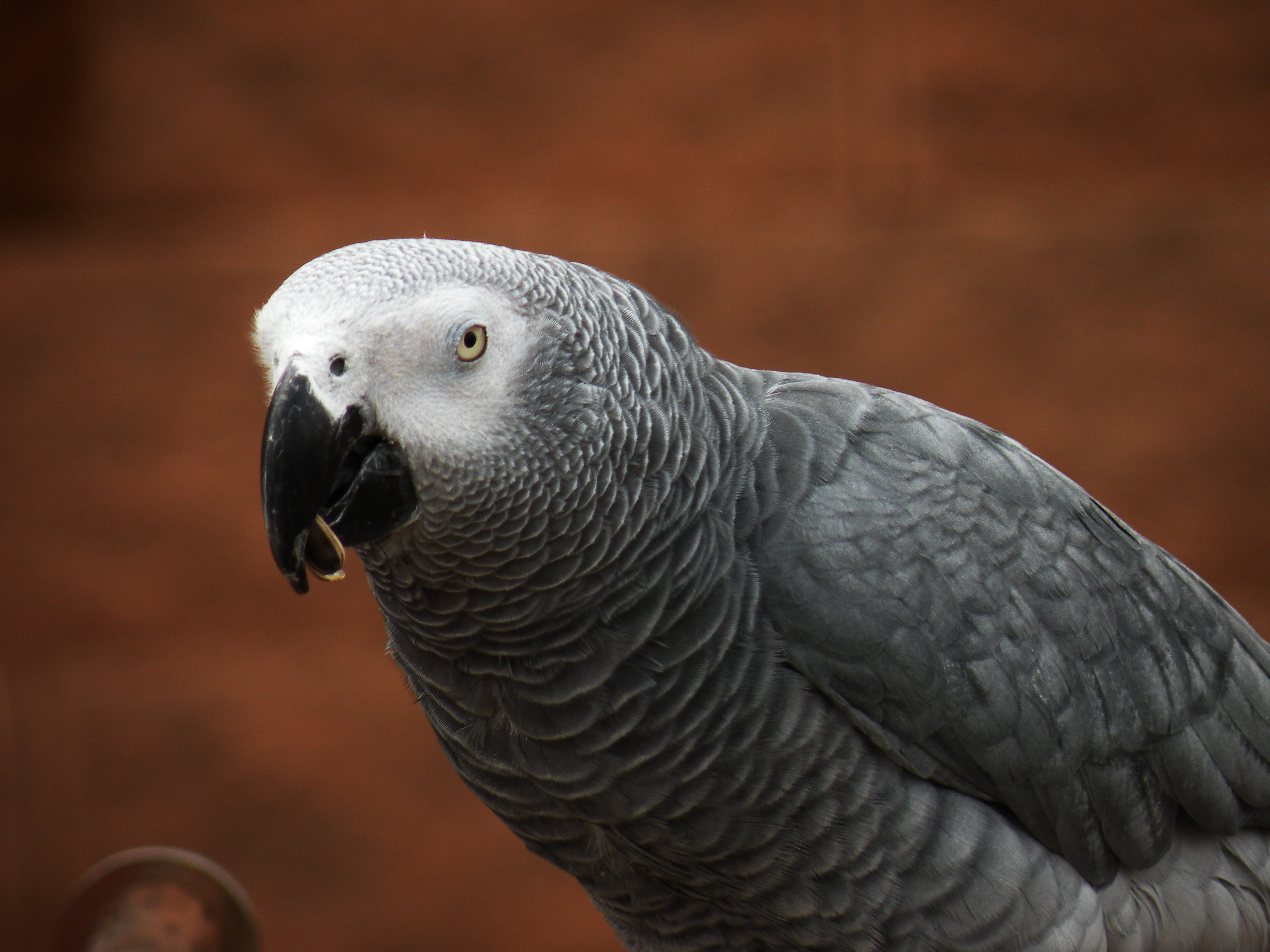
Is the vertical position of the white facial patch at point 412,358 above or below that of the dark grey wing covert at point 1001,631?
above

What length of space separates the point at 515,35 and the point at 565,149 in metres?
0.24

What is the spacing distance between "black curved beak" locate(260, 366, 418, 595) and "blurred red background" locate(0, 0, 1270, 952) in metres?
1.34

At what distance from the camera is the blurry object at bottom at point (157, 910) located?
1.39 m

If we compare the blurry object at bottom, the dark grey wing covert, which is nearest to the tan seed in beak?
the dark grey wing covert

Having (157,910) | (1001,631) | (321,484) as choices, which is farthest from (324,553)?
(157,910)

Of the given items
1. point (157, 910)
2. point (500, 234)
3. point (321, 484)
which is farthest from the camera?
point (500, 234)

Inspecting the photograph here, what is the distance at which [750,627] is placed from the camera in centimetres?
90

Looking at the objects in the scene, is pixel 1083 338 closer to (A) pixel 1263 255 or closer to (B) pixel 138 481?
(A) pixel 1263 255

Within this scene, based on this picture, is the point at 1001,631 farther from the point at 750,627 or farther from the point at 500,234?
the point at 500,234

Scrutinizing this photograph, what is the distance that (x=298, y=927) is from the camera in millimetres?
2141

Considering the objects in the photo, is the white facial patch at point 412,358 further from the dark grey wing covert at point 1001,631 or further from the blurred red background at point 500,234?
the blurred red background at point 500,234

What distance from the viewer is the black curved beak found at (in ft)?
A: 2.34

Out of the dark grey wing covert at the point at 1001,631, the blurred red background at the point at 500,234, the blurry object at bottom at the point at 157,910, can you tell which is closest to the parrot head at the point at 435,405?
the dark grey wing covert at the point at 1001,631

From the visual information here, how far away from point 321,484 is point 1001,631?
2.08 ft
